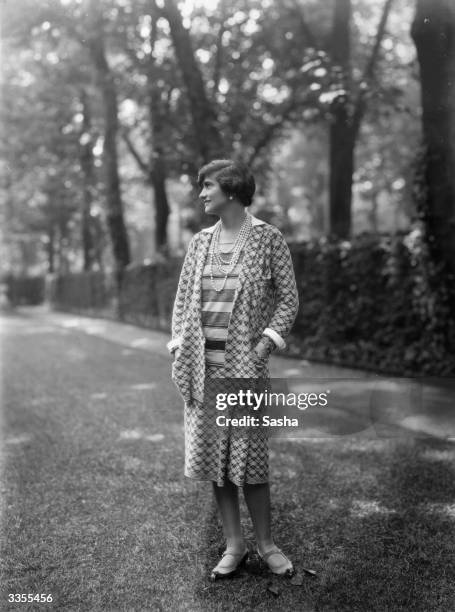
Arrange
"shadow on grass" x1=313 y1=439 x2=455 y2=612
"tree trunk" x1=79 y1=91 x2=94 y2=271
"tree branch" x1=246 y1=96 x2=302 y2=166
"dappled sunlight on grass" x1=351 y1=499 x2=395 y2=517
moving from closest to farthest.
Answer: "shadow on grass" x1=313 y1=439 x2=455 y2=612
"dappled sunlight on grass" x1=351 y1=499 x2=395 y2=517
"tree branch" x1=246 y1=96 x2=302 y2=166
"tree trunk" x1=79 y1=91 x2=94 y2=271

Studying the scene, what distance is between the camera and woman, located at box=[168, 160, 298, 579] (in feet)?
10.3

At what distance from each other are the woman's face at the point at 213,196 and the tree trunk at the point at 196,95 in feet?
34.4

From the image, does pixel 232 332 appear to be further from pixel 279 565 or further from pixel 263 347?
pixel 279 565

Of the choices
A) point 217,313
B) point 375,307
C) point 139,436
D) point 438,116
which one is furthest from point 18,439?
point 438,116

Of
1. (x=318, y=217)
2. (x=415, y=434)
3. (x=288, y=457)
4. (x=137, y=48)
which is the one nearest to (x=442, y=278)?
(x=415, y=434)

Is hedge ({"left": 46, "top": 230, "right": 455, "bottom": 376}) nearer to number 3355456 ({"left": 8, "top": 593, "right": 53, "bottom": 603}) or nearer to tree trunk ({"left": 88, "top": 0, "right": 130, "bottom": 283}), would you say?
number 3355456 ({"left": 8, "top": 593, "right": 53, "bottom": 603})

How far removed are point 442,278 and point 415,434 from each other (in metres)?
3.21

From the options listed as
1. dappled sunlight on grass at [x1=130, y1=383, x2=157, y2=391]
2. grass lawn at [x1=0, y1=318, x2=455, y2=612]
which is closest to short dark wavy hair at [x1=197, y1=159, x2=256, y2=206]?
grass lawn at [x1=0, y1=318, x2=455, y2=612]

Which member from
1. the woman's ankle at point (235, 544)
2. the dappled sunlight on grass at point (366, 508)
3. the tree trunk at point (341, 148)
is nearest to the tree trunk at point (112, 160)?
the tree trunk at point (341, 148)

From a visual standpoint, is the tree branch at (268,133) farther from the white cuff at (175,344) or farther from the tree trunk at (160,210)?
the white cuff at (175,344)

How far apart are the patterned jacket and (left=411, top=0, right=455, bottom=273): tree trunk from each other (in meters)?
5.82

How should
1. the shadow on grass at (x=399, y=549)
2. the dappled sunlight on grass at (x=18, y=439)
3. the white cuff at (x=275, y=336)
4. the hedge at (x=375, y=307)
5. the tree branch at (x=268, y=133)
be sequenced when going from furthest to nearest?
the tree branch at (x=268, y=133), the hedge at (x=375, y=307), the dappled sunlight on grass at (x=18, y=439), the white cuff at (x=275, y=336), the shadow on grass at (x=399, y=549)

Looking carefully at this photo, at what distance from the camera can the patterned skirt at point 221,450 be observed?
10.4ft

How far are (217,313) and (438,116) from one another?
21.2 ft
